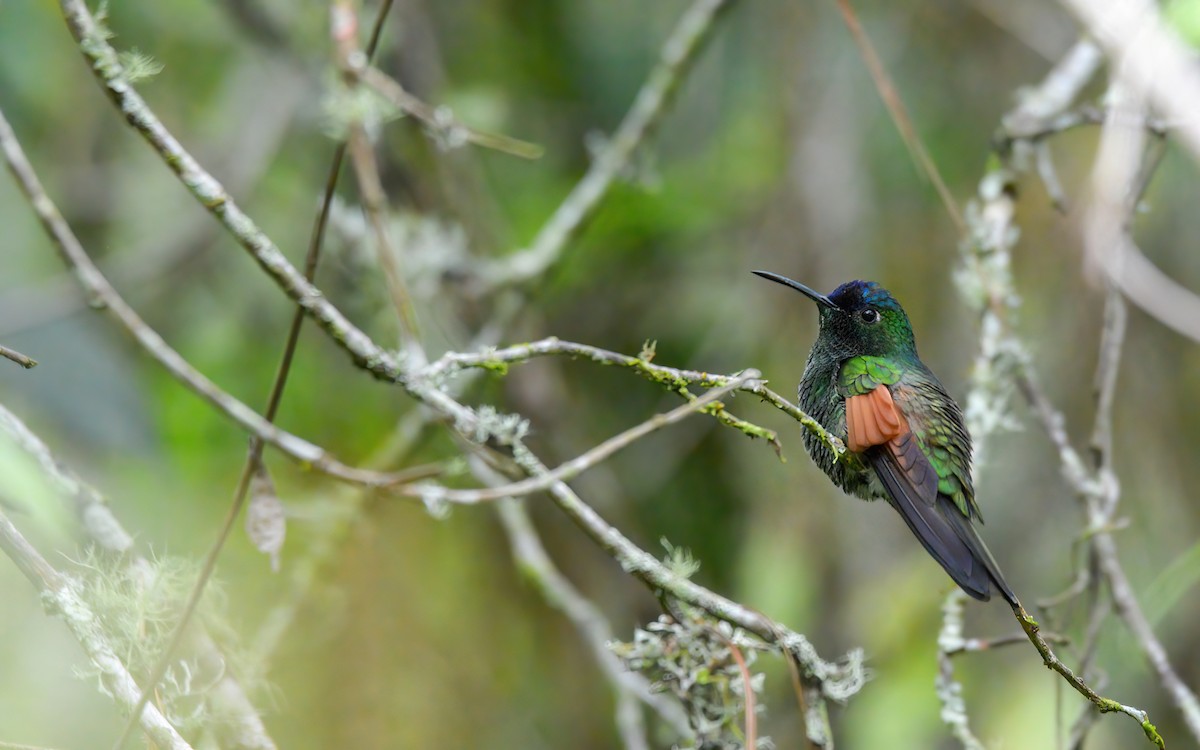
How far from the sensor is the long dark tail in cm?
200

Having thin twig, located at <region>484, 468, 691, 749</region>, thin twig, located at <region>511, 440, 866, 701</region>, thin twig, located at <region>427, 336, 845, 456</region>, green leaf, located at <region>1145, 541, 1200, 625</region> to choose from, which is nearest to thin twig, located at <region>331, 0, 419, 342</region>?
thin twig, located at <region>427, 336, 845, 456</region>

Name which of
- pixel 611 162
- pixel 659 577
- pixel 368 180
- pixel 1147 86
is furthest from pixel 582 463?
pixel 611 162

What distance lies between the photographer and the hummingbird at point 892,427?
2176mm

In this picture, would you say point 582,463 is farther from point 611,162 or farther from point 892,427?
point 611,162

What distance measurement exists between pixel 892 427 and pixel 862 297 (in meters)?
0.66

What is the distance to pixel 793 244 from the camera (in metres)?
5.41

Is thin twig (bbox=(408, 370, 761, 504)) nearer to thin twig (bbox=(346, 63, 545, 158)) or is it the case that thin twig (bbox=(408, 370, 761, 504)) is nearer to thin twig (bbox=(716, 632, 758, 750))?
thin twig (bbox=(716, 632, 758, 750))

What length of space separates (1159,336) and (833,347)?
124 inches

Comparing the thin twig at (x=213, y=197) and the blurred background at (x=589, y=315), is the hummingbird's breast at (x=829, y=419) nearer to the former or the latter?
the thin twig at (x=213, y=197)

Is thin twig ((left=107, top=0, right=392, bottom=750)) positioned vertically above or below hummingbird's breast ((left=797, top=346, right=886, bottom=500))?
below

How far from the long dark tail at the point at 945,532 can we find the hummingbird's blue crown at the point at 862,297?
68 centimetres

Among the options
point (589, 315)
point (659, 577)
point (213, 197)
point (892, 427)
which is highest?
point (589, 315)

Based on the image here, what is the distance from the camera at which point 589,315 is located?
5590 mm

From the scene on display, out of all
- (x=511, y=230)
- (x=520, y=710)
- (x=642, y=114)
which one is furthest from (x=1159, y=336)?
(x=520, y=710)
